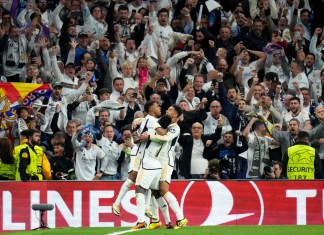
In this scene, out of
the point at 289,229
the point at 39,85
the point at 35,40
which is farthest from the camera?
the point at 35,40

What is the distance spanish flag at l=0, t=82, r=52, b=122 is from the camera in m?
23.6

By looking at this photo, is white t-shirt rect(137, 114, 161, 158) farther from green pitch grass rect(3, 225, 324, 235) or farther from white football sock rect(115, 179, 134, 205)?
green pitch grass rect(3, 225, 324, 235)

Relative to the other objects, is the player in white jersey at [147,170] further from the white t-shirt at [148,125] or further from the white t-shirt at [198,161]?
the white t-shirt at [198,161]

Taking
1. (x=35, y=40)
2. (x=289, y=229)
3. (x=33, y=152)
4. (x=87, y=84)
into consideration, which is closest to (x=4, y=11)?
(x=35, y=40)

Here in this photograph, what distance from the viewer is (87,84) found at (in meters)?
→ 24.9

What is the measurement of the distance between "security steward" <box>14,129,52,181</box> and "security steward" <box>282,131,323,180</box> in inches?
175

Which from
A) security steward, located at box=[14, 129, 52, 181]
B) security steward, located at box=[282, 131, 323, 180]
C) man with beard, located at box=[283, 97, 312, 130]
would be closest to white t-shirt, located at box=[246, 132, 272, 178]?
security steward, located at box=[282, 131, 323, 180]

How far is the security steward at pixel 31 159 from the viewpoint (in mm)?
21359

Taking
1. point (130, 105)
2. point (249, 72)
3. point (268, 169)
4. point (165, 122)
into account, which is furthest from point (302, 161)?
point (249, 72)

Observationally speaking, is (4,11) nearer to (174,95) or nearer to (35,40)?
(35,40)

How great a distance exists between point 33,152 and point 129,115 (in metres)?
3.40

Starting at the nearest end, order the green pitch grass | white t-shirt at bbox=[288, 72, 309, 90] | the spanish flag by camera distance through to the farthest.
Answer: the green pitch grass < the spanish flag < white t-shirt at bbox=[288, 72, 309, 90]

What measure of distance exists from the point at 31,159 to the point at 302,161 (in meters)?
4.95

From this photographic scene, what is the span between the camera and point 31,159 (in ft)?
70.4
